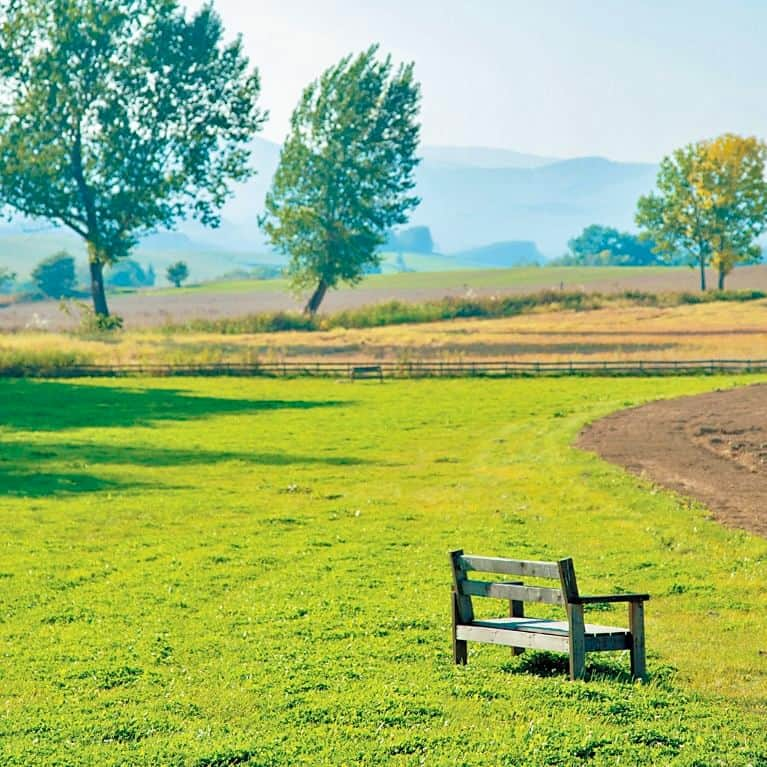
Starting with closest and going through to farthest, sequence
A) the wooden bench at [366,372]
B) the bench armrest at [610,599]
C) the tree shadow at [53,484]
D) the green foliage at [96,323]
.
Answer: the bench armrest at [610,599], the tree shadow at [53,484], the wooden bench at [366,372], the green foliage at [96,323]

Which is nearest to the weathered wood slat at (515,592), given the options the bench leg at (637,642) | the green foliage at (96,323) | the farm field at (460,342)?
the bench leg at (637,642)

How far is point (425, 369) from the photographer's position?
205ft

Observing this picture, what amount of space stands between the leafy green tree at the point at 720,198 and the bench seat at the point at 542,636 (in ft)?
383

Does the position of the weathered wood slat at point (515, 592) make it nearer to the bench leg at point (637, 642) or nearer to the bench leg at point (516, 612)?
the bench leg at point (637, 642)

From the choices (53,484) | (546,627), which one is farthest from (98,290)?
(546,627)

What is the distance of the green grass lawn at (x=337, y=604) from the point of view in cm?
1190

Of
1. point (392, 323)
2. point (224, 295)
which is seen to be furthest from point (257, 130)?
point (224, 295)

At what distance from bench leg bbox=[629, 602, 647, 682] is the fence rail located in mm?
47637

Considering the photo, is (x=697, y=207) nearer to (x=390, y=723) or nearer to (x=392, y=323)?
(x=392, y=323)

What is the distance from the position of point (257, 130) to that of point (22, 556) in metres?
70.1

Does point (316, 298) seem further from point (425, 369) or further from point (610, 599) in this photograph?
point (610, 599)

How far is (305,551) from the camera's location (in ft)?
73.9

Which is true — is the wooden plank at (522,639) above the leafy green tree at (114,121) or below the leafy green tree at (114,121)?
below

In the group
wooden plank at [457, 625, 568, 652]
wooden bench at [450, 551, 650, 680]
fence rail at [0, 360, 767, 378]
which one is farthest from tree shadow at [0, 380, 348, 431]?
wooden plank at [457, 625, 568, 652]
